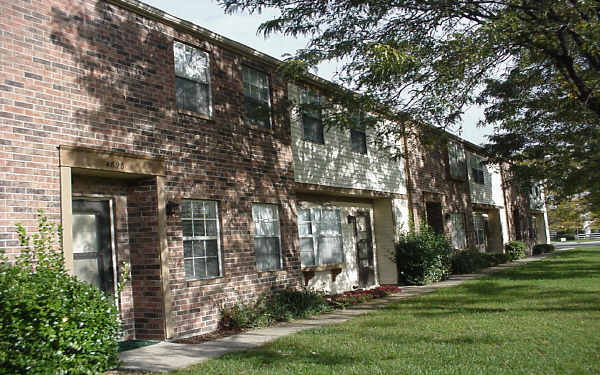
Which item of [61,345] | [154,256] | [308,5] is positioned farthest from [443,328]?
[308,5]

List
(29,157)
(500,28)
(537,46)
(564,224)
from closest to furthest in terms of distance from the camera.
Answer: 1. (29,157)
2. (500,28)
3. (537,46)
4. (564,224)

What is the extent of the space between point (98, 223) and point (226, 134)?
3.46 metres

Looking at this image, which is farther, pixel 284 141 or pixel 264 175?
pixel 284 141

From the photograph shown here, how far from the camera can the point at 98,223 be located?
30.5 ft

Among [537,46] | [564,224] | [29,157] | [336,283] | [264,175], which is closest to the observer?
[29,157]

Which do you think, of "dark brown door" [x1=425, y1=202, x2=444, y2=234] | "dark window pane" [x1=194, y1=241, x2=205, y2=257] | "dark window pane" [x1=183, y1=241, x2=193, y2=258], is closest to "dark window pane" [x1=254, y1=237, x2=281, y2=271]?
"dark window pane" [x1=194, y1=241, x2=205, y2=257]

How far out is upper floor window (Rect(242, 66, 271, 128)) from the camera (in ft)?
41.0

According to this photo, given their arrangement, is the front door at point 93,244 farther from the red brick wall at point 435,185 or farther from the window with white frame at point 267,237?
the red brick wall at point 435,185

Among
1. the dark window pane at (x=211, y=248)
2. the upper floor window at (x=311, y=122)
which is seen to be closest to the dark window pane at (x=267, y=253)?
the dark window pane at (x=211, y=248)

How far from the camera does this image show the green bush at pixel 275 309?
10.7 m

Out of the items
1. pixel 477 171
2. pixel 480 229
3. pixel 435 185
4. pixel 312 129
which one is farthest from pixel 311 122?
pixel 480 229

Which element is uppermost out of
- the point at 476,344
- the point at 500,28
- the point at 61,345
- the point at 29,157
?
the point at 500,28

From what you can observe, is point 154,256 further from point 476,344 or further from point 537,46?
point 537,46

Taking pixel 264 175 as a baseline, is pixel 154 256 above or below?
below
